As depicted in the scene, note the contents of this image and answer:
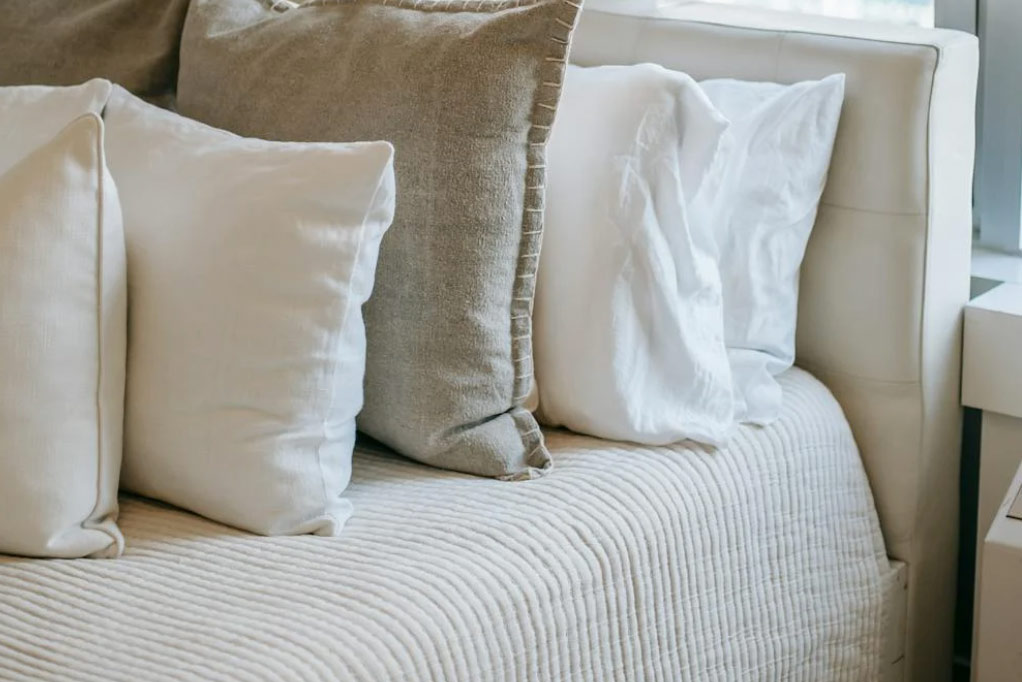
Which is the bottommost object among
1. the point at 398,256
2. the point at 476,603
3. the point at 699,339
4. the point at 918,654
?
the point at 918,654

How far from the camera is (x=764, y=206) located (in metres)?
1.58

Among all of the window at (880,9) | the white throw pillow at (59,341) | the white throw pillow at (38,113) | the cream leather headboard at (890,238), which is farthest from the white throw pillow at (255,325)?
the window at (880,9)

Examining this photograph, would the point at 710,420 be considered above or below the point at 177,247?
below

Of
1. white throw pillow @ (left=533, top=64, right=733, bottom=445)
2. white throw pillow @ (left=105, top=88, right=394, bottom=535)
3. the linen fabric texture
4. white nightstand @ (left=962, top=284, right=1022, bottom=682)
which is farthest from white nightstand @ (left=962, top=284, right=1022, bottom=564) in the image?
white throw pillow @ (left=105, top=88, right=394, bottom=535)

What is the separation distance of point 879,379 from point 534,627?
0.61 meters

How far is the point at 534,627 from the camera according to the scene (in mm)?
1235

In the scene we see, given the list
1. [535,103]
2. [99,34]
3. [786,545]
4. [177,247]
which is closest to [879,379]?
[786,545]

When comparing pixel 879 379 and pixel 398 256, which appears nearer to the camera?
pixel 398 256

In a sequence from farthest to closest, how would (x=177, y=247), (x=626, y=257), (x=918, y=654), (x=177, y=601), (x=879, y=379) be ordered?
(x=918, y=654) → (x=879, y=379) → (x=626, y=257) → (x=177, y=247) → (x=177, y=601)

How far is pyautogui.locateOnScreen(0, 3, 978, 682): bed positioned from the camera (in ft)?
3.79

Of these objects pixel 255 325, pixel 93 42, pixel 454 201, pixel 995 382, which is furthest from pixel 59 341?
pixel 995 382

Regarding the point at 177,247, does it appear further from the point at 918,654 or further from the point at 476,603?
the point at 918,654

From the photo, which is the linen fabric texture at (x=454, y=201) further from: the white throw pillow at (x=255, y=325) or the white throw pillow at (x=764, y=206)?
the white throw pillow at (x=764, y=206)

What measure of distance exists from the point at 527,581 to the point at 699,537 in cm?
24
